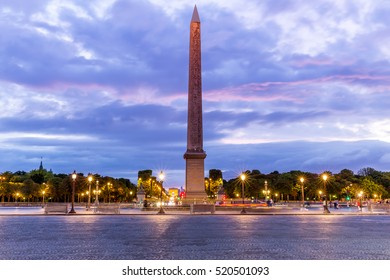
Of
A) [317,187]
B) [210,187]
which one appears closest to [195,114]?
[210,187]

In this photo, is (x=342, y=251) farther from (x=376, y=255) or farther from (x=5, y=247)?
(x=5, y=247)

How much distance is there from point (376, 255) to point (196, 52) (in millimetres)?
36769

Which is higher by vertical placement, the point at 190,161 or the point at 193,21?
the point at 193,21

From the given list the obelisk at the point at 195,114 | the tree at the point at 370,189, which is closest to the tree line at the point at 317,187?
the tree at the point at 370,189

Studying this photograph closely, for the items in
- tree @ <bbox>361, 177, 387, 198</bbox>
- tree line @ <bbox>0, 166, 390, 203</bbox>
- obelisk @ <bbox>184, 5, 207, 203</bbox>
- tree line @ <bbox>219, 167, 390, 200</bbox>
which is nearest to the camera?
obelisk @ <bbox>184, 5, 207, 203</bbox>

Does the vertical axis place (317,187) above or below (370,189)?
above

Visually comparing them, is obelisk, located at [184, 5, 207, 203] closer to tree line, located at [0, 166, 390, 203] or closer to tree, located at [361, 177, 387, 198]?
tree line, located at [0, 166, 390, 203]

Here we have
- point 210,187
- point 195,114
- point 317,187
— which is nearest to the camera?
point 195,114

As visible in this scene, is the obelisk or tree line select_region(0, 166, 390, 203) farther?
tree line select_region(0, 166, 390, 203)

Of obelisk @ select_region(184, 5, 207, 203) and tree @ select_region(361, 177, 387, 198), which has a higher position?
obelisk @ select_region(184, 5, 207, 203)

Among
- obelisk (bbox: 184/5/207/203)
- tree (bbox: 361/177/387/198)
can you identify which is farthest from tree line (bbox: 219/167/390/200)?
obelisk (bbox: 184/5/207/203)

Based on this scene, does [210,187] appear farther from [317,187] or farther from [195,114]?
[195,114]
